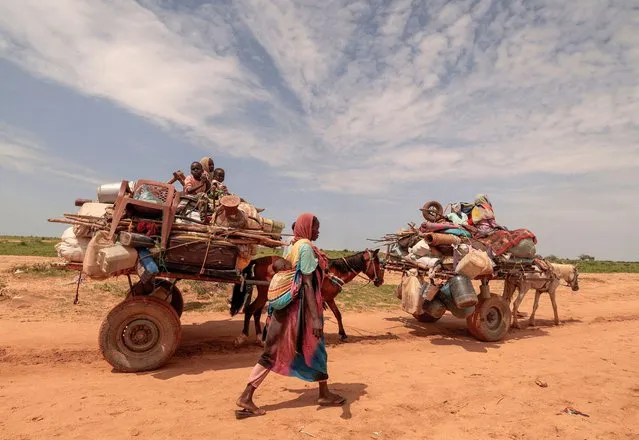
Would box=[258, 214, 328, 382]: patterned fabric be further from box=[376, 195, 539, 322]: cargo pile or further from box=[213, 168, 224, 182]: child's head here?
box=[213, 168, 224, 182]: child's head

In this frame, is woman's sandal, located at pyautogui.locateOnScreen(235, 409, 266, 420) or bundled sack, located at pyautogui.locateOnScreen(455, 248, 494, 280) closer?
woman's sandal, located at pyautogui.locateOnScreen(235, 409, 266, 420)

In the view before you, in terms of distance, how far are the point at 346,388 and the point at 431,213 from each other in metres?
5.81

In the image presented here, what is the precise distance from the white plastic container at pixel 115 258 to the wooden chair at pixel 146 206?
0.26m

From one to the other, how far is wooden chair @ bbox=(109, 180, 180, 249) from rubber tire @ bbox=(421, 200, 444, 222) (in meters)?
6.29

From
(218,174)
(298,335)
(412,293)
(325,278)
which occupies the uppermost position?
(218,174)

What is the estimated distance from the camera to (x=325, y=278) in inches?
344

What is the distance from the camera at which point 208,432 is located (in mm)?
4074

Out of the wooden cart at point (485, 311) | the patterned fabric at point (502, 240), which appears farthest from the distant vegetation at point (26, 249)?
the patterned fabric at point (502, 240)

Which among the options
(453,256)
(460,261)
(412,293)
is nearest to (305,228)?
(412,293)

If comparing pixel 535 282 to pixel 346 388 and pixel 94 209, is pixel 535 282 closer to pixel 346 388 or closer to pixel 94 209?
pixel 346 388

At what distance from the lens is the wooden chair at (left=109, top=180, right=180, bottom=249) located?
237 inches

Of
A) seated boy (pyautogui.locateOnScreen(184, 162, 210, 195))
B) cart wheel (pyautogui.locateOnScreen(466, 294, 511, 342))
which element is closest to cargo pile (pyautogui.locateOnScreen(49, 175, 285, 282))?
seated boy (pyautogui.locateOnScreen(184, 162, 210, 195))

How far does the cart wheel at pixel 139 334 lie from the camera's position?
579 cm

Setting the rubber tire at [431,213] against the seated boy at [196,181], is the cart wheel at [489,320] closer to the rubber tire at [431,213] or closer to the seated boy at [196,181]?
the rubber tire at [431,213]
